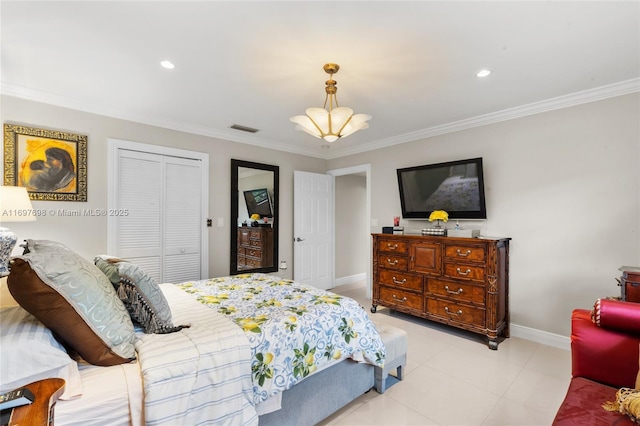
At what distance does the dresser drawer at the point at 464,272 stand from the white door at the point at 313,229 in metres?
2.36

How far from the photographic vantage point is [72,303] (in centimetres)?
116

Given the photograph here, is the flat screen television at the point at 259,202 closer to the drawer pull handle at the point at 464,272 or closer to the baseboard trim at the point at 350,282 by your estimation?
the baseboard trim at the point at 350,282

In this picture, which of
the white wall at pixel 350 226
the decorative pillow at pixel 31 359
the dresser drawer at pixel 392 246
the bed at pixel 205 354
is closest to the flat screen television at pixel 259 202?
the white wall at pixel 350 226

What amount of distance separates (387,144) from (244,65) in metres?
2.65

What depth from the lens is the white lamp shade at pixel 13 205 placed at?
214 cm

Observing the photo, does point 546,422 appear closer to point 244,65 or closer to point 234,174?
point 244,65

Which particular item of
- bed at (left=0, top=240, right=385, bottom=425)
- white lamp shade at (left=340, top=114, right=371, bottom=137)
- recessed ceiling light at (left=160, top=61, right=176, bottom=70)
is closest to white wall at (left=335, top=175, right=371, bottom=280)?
white lamp shade at (left=340, top=114, right=371, bottom=137)

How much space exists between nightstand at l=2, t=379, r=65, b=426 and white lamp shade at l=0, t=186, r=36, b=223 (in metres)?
2.04

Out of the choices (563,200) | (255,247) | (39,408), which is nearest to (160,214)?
(255,247)

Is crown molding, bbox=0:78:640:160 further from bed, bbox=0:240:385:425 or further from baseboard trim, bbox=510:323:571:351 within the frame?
baseboard trim, bbox=510:323:571:351

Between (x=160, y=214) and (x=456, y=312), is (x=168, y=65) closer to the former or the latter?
(x=160, y=214)

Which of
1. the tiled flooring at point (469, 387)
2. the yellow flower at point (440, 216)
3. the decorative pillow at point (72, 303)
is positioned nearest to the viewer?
the decorative pillow at point (72, 303)

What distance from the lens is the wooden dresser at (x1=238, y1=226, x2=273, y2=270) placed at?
4.22 metres

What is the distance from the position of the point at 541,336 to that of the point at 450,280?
1.04 metres
